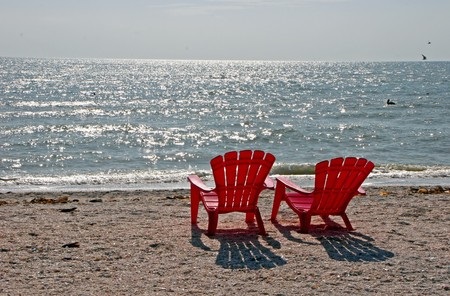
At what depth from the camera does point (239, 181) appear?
23.4 ft

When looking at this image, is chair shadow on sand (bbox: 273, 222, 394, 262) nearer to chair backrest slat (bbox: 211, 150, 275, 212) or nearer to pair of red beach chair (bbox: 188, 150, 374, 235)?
pair of red beach chair (bbox: 188, 150, 374, 235)

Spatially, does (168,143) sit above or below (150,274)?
below

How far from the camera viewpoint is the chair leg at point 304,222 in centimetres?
723

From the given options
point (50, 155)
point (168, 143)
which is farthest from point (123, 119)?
point (50, 155)

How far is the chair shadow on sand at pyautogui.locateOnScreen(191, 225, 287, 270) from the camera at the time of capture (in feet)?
19.4

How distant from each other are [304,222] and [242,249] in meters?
1.01

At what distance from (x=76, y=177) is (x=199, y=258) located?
10.0 metres

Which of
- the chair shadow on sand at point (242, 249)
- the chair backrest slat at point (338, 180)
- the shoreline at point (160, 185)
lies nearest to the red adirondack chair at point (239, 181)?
the chair shadow on sand at point (242, 249)

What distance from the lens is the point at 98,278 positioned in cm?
546

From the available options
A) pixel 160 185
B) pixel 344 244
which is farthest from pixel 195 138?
pixel 344 244

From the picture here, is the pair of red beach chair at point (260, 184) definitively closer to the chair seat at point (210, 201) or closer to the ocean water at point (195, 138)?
the chair seat at point (210, 201)

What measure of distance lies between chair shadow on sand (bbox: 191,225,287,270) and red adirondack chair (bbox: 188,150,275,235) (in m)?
0.17

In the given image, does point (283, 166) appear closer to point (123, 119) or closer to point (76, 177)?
point (76, 177)

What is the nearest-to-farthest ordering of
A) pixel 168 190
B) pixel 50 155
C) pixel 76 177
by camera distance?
pixel 168 190
pixel 76 177
pixel 50 155
